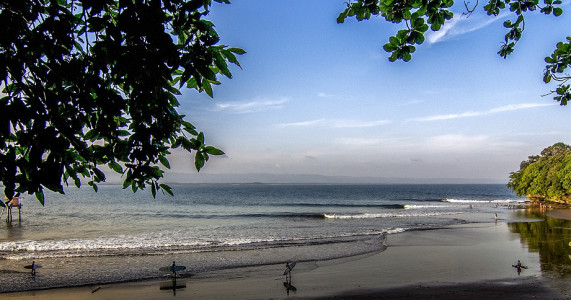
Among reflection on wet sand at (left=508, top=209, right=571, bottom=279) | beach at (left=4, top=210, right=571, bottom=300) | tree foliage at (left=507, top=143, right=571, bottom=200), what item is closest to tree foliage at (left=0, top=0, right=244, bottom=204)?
beach at (left=4, top=210, right=571, bottom=300)

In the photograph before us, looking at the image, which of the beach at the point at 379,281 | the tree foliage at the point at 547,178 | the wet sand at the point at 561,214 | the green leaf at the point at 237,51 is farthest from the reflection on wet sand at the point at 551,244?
the tree foliage at the point at 547,178

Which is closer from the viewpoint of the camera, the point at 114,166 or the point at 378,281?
the point at 114,166

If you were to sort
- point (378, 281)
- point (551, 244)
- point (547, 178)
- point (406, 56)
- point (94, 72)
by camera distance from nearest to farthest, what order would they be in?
point (94, 72), point (406, 56), point (378, 281), point (551, 244), point (547, 178)

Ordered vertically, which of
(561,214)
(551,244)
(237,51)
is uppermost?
(237,51)

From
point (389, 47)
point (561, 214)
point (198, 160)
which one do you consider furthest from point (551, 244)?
point (561, 214)

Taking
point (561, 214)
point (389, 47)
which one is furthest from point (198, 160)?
point (561, 214)

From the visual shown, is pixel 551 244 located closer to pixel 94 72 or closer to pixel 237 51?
pixel 237 51

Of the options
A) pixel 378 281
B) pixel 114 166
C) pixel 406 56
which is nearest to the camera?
pixel 114 166

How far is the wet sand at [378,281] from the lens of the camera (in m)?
12.9

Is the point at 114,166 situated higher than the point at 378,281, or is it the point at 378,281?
the point at 114,166

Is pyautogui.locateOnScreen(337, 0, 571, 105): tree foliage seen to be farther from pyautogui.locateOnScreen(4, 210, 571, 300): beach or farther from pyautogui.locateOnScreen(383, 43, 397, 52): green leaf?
pyautogui.locateOnScreen(4, 210, 571, 300): beach

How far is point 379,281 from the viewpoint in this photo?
1480 centimetres

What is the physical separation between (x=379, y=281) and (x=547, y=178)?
61.8 meters

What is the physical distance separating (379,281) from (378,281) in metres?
0.04
